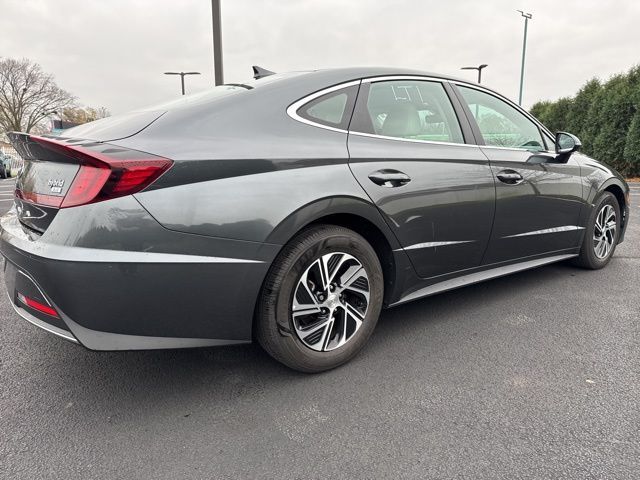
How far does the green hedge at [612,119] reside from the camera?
15.6m

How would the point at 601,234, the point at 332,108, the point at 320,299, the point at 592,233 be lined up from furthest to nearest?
the point at 601,234, the point at 592,233, the point at 332,108, the point at 320,299

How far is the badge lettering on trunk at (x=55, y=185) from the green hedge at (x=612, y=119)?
17.9 m

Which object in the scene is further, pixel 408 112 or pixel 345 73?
pixel 408 112

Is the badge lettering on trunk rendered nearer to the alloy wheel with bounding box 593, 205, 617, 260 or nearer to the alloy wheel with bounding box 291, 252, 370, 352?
the alloy wheel with bounding box 291, 252, 370, 352

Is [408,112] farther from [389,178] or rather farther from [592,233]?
[592,233]

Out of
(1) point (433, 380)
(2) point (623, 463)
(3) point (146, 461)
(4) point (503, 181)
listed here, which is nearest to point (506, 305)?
(4) point (503, 181)

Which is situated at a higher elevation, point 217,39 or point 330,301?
point 217,39

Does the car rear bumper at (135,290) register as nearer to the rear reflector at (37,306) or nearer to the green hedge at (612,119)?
the rear reflector at (37,306)

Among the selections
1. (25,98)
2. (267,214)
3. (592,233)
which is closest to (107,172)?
(267,214)

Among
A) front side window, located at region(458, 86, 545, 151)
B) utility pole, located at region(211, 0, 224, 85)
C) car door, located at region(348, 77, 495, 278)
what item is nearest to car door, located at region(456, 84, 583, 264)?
front side window, located at region(458, 86, 545, 151)

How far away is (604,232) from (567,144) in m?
1.05

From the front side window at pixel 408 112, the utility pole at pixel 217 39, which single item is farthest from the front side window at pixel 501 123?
the utility pole at pixel 217 39

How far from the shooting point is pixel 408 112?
2.70 meters

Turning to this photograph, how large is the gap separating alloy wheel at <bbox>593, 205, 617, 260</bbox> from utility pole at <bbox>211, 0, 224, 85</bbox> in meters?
5.91
